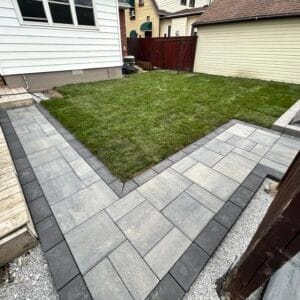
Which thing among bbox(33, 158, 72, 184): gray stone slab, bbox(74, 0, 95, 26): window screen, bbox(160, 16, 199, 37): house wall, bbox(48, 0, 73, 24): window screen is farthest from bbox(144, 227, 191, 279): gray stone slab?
bbox(160, 16, 199, 37): house wall

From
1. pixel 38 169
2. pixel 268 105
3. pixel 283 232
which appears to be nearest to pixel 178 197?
pixel 283 232

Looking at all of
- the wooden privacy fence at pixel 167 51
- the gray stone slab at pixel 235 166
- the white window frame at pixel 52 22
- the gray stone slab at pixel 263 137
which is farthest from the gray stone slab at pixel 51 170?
the wooden privacy fence at pixel 167 51

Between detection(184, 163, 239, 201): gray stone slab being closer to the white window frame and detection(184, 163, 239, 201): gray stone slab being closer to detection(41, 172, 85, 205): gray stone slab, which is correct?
detection(41, 172, 85, 205): gray stone slab

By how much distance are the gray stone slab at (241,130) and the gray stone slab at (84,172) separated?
265 centimetres

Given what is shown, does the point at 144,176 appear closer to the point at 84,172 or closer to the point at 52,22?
the point at 84,172

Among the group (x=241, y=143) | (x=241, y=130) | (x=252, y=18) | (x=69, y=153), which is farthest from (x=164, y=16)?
(x=69, y=153)

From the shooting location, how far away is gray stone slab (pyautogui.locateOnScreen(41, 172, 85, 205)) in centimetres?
204

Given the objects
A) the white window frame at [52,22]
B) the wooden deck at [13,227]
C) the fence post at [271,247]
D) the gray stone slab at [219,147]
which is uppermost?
the white window frame at [52,22]

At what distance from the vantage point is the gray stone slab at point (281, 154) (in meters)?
2.62

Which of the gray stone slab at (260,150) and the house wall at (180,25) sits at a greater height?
the house wall at (180,25)

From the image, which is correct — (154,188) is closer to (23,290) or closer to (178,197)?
(178,197)

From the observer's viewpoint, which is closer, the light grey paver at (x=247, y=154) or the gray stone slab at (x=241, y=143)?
the light grey paver at (x=247, y=154)

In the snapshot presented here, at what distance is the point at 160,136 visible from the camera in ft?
10.6

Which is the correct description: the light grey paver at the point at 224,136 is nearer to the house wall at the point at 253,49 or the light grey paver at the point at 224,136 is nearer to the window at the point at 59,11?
the house wall at the point at 253,49
